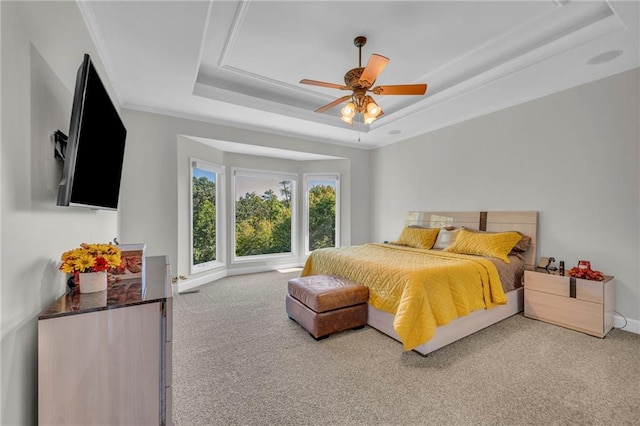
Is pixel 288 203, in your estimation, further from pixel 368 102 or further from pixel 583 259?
pixel 583 259

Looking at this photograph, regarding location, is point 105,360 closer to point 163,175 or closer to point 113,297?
point 113,297

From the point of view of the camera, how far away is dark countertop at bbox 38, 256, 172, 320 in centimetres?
A: 117

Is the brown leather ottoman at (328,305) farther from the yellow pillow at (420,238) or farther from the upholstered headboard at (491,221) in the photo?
the upholstered headboard at (491,221)

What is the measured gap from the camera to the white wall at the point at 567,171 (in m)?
2.76

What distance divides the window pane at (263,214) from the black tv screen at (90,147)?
329 centimetres

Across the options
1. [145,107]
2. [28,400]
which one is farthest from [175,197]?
[28,400]

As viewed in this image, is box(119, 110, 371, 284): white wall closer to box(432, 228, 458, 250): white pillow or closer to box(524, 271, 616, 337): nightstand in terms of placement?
box(432, 228, 458, 250): white pillow

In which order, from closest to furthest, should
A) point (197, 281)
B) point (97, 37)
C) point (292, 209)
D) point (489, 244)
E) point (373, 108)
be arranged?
1. point (97, 37)
2. point (373, 108)
3. point (489, 244)
4. point (197, 281)
5. point (292, 209)

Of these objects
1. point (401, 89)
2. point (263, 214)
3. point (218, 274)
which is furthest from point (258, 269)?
point (401, 89)

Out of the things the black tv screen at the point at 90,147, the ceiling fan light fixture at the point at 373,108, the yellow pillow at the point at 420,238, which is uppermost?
the ceiling fan light fixture at the point at 373,108

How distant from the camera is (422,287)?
90.0 inches

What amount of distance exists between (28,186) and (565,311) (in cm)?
423

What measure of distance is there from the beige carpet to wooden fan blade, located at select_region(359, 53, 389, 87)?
2359mm

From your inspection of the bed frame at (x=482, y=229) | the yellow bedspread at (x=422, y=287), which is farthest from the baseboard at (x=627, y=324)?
the yellow bedspread at (x=422, y=287)
